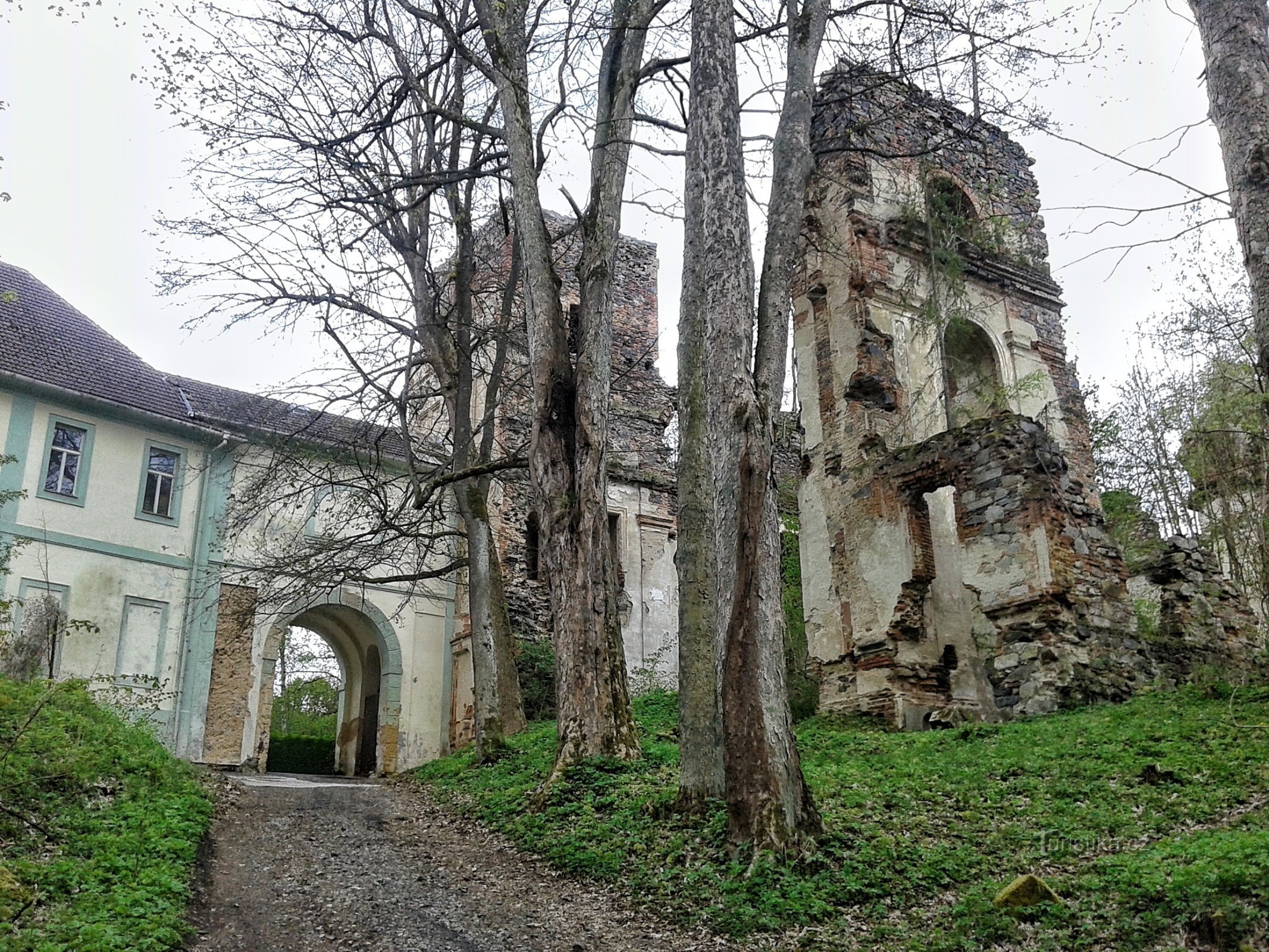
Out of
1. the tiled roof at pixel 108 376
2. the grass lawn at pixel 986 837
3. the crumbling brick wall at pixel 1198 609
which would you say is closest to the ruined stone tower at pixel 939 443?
the crumbling brick wall at pixel 1198 609

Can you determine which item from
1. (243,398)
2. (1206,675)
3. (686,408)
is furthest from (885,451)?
(243,398)

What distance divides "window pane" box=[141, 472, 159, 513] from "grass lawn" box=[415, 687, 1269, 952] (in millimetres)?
10730

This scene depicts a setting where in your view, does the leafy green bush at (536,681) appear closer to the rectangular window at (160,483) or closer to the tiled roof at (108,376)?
the tiled roof at (108,376)

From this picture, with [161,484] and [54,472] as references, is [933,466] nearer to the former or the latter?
[161,484]

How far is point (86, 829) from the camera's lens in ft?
24.4

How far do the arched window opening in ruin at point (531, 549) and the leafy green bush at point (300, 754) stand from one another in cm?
707

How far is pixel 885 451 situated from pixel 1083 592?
3324 millimetres

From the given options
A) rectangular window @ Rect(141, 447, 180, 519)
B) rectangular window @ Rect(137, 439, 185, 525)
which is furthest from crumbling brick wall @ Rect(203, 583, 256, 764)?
rectangular window @ Rect(141, 447, 180, 519)

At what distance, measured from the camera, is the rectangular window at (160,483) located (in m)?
18.3

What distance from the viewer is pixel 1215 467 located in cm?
1407

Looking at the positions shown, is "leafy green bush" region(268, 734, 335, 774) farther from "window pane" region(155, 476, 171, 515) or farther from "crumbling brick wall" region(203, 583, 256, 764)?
"window pane" region(155, 476, 171, 515)

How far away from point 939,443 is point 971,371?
4011 mm

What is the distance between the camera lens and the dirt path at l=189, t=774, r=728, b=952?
6160 millimetres

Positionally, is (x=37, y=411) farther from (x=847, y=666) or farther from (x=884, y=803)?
(x=884, y=803)
